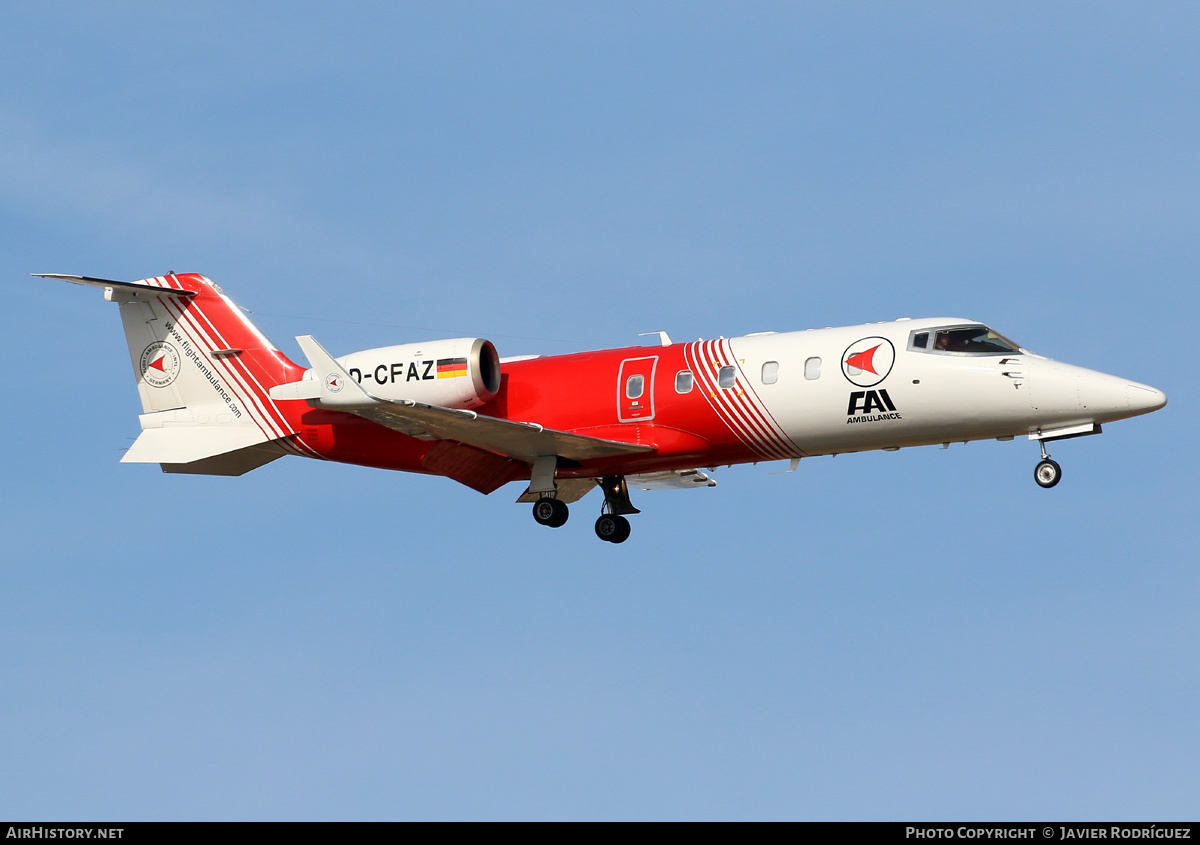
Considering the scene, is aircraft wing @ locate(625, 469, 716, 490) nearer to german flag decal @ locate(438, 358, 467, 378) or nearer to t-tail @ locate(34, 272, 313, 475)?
german flag decal @ locate(438, 358, 467, 378)

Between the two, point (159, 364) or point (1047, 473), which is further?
point (159, 364)

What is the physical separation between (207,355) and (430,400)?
18.6ft

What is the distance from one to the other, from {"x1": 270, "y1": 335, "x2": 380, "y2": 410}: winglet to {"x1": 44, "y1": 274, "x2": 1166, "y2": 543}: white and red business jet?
3cm

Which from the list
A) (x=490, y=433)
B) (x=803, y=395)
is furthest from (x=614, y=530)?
(x=803, y=395)

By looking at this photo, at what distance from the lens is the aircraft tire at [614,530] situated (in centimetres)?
3219

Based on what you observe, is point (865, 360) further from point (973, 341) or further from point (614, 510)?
point (614, 510)

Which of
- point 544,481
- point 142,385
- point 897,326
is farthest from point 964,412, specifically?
point 142,385

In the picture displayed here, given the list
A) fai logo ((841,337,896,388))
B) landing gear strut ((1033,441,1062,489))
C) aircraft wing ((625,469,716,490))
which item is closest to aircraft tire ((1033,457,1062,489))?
landing gear strut ((1033,441,1062,489))

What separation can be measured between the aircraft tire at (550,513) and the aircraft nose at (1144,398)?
10.7 metres

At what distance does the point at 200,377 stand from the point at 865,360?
13.7 m

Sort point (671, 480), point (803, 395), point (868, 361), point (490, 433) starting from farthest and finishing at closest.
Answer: point (671, 480) → point (490, 433) → point (803, 395) → point (868, 361)

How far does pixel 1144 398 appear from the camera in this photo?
27406 millimetres

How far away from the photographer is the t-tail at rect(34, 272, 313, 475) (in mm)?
32438
